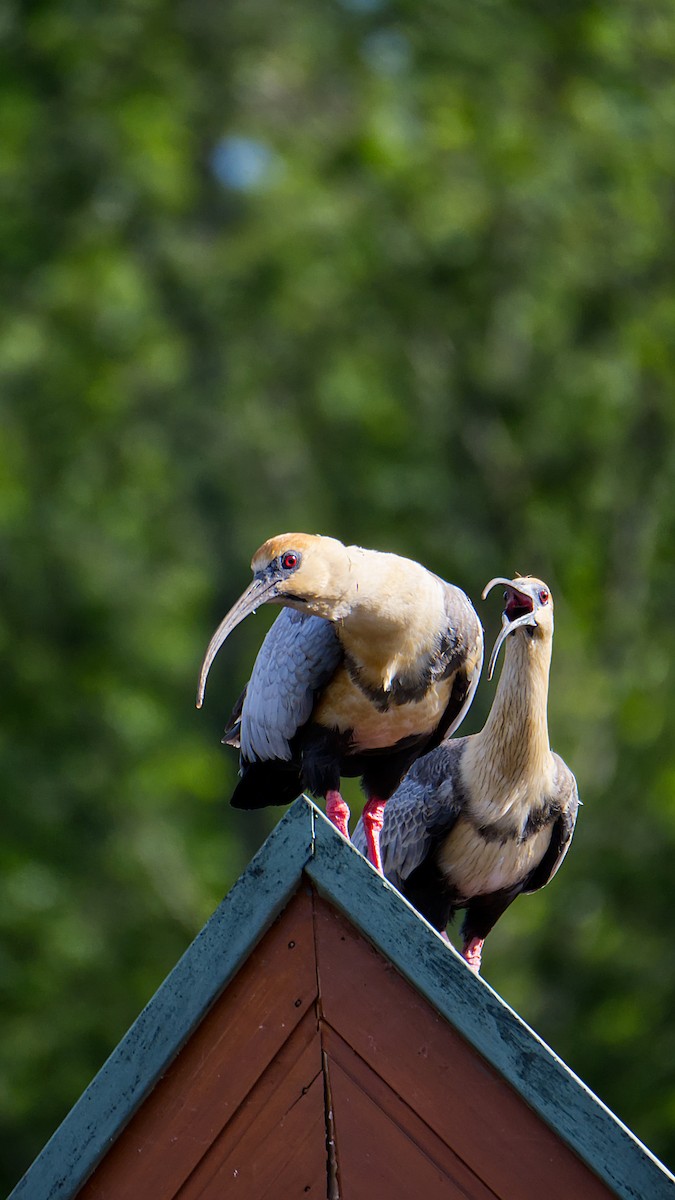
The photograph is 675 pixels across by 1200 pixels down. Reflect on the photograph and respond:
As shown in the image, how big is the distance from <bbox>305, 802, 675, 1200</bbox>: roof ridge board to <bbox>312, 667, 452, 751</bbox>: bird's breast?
5.24 feet

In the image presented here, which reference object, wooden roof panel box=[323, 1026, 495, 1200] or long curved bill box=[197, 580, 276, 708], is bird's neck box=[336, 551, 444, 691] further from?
wooden roof panel box=[323, 1026, 495, 1200]

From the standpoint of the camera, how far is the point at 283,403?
1741 centimetres

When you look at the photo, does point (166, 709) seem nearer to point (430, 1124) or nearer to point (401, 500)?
point (401, 500)

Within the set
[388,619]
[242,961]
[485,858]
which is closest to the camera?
[242,961]

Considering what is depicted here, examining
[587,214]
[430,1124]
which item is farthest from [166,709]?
[430,1124]

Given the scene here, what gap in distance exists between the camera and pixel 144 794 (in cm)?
1527

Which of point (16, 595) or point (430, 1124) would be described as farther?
point (16, 595)

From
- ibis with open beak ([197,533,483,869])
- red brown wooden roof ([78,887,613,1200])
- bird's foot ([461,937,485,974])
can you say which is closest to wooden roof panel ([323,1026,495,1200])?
red brown wooden roof ([78,887,613,1200])

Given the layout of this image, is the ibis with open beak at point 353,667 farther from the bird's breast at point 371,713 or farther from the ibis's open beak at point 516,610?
the ibis's open beak at point 516,610

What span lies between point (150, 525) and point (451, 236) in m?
3.89

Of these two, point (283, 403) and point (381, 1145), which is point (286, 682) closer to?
point (381, 1145)

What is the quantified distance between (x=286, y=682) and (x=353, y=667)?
0.24 meters

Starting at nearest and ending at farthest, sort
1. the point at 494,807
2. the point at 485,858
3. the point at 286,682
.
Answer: the point at 286,682 < the point at 494,807 < the point at 485,858

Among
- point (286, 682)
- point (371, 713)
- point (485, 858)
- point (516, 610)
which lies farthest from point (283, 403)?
point (371, 713)
